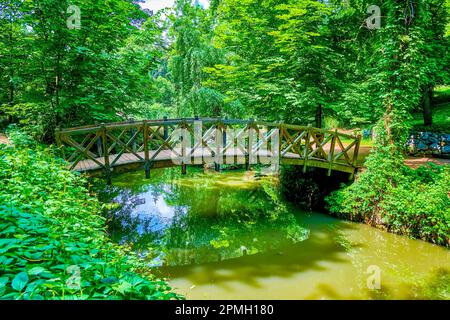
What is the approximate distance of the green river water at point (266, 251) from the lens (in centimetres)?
592

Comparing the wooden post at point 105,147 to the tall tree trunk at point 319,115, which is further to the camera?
the tall tree trunk at point 319,115

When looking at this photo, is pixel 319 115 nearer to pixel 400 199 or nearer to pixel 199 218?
pixel 400 199

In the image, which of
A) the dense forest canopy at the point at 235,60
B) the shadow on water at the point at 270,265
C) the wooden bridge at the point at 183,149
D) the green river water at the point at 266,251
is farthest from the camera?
the dense forest canopy at the point at 235,60

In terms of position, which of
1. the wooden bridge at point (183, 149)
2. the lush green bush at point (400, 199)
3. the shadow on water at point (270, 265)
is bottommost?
the shadow on water at point (270, 265)

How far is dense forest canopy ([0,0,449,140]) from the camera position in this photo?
8820 mm

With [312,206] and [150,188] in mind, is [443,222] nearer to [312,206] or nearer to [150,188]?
[312,206]

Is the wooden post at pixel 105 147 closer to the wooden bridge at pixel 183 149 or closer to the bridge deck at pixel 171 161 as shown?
the wooden bridge at pixel 183 149

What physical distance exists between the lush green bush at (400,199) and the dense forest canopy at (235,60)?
6.39ft

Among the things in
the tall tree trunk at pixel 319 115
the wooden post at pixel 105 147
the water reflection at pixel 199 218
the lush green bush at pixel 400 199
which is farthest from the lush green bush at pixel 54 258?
the tall tree trunk at pixel 319 115

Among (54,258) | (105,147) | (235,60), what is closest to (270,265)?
(105,147)

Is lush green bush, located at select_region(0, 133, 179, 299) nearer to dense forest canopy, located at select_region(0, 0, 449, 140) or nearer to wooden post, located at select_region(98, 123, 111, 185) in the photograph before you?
wooden post, located at select_region(98, 123, 111, 185)

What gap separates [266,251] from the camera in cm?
773
